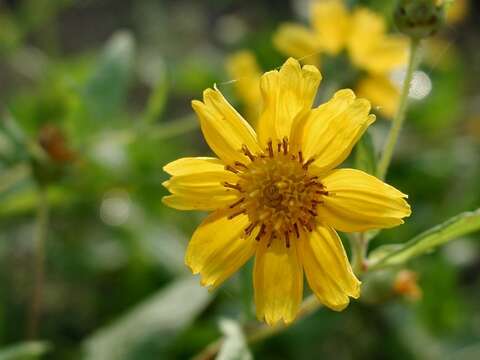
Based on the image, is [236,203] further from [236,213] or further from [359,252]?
[359,252]

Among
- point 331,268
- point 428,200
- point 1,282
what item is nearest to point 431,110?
point 428,200

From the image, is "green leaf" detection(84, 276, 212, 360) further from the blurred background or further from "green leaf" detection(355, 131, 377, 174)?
"green leaf" detection(355, 131, 377, 174)

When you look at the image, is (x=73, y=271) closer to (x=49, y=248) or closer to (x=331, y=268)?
(x=49, y=248)

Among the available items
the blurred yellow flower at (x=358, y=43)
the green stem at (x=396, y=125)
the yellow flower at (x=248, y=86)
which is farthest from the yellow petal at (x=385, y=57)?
the green stem at (x=396, y=125)

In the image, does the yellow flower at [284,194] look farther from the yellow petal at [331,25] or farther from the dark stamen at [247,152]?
the yellow petal at [331,25]

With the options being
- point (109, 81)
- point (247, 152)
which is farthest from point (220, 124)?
point (109, 81)

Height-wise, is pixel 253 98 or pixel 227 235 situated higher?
pixel 227 235

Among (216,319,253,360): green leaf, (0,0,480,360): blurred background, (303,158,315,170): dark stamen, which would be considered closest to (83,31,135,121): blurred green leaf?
(0,0,480,360): blurred background
